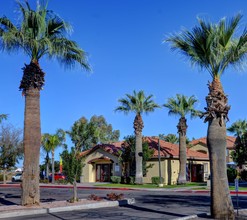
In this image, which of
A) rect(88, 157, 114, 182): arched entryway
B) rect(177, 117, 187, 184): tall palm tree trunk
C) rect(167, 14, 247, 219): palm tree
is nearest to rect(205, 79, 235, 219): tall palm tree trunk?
rect(167, 14, 247, 219): palm tree

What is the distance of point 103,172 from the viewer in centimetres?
4934

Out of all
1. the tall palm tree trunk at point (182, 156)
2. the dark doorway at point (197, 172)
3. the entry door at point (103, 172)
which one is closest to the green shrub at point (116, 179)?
the entry door at point (103, 172)

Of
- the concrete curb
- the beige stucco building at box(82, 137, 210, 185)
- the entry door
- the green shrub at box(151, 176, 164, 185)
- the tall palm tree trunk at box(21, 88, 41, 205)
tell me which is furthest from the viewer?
the entry door

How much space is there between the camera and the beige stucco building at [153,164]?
43.9 meters

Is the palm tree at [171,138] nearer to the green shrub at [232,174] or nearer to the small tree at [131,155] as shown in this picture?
the green shrub at [232,174]

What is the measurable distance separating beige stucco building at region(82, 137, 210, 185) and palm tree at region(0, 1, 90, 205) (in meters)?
28.0

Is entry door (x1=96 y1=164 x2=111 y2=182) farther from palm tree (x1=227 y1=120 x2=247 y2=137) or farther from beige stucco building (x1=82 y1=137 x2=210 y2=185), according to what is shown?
palm tree (x1=227 y1=120 x2=247 y2=137)

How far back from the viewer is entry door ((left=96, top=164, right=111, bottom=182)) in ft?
160

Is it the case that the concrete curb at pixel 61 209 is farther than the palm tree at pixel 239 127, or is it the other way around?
the palm tree at pixel 239 127

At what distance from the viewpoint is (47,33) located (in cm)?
1703

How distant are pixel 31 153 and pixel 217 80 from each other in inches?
312

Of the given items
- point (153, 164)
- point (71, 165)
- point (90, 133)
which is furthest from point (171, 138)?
point (71, 165)

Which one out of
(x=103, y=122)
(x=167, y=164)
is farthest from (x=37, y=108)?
(x=103, y=122)

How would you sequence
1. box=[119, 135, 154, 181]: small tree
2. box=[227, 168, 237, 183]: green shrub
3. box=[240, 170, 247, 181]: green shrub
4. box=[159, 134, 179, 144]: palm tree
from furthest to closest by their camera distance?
box=[159, 134, 179, 144]: palm tree, box=[227, 168, 237, 183]: green shrub, box=[240, 170, 247, 181]: green shrub, box=[119, 135, 154, 181]: small tree
